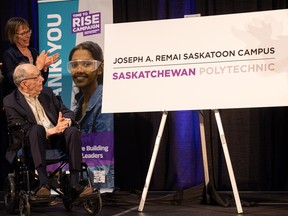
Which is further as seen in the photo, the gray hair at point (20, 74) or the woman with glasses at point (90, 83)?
the woman with glasses at point (90, 83)

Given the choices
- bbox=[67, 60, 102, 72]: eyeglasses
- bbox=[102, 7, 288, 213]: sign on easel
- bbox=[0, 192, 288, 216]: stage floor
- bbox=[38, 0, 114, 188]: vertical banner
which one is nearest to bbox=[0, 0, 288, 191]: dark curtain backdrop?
bbox=[38, 0, 114, 188]: vertical banner

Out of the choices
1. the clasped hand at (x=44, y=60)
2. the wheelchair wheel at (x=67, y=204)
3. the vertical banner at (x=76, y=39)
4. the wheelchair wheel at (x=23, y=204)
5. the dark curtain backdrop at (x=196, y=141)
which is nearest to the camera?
the wheelchair wheel at (x=23, y=204)

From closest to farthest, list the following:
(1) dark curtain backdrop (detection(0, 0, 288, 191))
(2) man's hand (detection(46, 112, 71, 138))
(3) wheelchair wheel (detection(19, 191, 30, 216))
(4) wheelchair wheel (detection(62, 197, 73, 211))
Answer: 1. (3) wheelchair wheel (detection(19, 191, 30, 216))
2. (2) man's hand (detection(46, 112, 71, 138))
3. (4) wheelchair wheel (detection(62, 197, 73, 211))
4. (1) dark curtain backdrop (detection(0, 0, 288, 191))

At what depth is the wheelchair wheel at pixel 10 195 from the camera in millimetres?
3730

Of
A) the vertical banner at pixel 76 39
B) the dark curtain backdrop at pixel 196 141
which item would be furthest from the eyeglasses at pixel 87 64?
the dark curtain backdrop at pixel 196 141

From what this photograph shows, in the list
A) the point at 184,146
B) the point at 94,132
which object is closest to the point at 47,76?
the point at 94,132

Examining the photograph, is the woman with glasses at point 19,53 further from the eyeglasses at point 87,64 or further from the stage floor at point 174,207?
the stage floor at point 174,207

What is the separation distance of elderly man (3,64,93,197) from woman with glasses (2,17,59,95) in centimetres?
93

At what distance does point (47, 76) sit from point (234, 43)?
81.7 inches

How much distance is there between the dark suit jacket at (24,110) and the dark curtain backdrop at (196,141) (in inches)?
45.9

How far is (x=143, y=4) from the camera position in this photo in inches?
199

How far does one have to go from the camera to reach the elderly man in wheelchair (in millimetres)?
3584

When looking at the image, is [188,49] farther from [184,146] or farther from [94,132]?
[94,132]

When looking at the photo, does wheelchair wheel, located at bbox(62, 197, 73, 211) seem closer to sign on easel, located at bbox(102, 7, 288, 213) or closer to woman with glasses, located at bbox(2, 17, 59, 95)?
sign on easel, located at bbox(102, 7, 288, 213)
